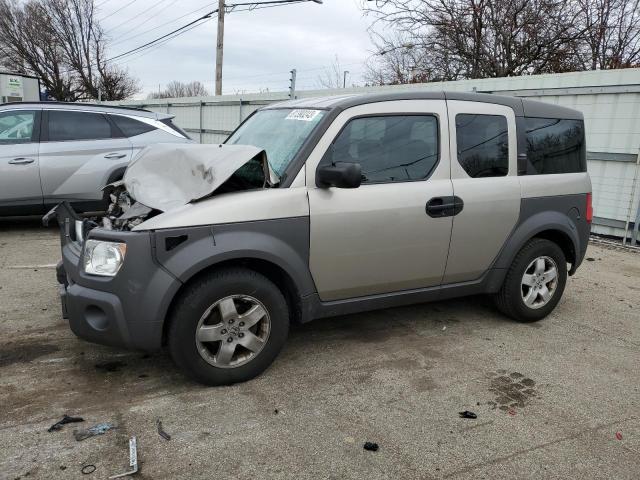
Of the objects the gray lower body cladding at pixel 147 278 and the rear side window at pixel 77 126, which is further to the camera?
the rear side window at pixel 77 126

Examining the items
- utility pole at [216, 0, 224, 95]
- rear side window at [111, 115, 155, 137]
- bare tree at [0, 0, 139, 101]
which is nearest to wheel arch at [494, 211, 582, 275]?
rear side window at [111, 115, 155, 137]

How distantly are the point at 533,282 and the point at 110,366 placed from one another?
3.45 m

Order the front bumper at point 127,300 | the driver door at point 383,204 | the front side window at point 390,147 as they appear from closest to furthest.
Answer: the front bumper at point 127,300
the driver door at point 383,204
the front side window at point 390,147

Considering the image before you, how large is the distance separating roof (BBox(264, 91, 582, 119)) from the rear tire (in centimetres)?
111

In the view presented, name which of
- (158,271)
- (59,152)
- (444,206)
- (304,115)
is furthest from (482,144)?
(59,152)

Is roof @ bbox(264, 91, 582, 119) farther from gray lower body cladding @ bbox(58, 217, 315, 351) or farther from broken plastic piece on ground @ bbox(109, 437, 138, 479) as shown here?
broken plastic piece on ground @ bbox(109, 437, 138, 479)

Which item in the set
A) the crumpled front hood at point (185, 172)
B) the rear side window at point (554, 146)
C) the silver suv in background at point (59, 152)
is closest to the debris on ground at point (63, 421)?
the crumpled front hood at point (185, 172)

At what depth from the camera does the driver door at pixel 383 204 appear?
346 centimetres

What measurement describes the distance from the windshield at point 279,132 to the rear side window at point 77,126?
3815mm

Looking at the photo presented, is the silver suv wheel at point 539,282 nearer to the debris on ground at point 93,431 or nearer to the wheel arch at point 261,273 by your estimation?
the wheel arch at point 261,273

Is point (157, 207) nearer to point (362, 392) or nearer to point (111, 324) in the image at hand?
point (111, 324)

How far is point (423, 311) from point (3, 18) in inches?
1920

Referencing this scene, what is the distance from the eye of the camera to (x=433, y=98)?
155 inches

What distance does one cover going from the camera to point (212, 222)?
3.07 m
